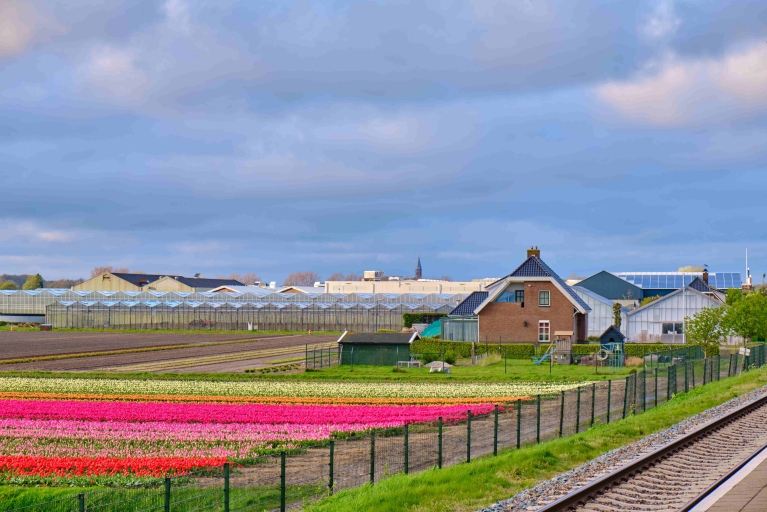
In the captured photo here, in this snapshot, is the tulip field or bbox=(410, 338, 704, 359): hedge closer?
the tulip field

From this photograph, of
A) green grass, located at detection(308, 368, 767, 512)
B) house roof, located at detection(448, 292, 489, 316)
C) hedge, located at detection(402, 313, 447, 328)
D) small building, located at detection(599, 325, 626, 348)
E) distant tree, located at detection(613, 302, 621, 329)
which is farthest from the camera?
hedge, located at detection(402, 313, 447, 328)

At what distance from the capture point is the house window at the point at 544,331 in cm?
7496

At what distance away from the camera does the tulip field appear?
2309 centimetres

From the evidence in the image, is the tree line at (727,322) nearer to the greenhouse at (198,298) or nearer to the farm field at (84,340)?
the greenhouse at (198,298)

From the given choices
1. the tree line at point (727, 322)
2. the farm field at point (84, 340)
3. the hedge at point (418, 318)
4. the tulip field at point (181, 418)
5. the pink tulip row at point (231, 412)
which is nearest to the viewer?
the tulip field at point (181, 418)

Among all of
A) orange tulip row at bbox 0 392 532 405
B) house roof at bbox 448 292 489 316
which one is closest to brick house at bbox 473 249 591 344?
house roof at bbox 448 292 489 316

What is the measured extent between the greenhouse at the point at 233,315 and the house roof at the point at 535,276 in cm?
3939

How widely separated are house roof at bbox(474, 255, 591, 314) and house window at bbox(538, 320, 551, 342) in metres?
3.09

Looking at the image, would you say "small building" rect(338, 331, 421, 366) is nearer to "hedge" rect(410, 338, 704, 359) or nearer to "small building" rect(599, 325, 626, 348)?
"hedge" rect(410, 338, 704, 359)

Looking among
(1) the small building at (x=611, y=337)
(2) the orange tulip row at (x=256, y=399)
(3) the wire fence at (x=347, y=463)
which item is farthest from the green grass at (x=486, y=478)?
(1) the small building at (x=611, y=337)

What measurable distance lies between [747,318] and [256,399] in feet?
132

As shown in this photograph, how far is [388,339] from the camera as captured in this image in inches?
2635

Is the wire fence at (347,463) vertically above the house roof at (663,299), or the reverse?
the house roof at (663,299)

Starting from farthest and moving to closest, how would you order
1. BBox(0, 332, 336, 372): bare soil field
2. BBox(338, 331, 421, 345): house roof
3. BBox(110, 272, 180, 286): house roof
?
BBox(110, 272, 180, 286): house roof, BBox(338, 331, 421, 345): house roof, BBox(0, 332, 336, 372): bare soil field
